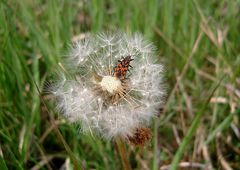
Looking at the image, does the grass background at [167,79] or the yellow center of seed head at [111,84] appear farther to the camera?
the grass background at [167,79]

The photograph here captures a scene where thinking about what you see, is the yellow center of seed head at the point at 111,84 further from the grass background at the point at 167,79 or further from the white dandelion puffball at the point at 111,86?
the grass background at the point at 167,79

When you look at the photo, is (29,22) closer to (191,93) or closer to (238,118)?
(191,93)

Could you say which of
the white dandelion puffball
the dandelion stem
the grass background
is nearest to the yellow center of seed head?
the white dandelion puffball

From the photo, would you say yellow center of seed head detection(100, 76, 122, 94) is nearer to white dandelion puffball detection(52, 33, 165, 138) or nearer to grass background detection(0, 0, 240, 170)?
white dandelion puffball detection(52, 33, 165, 138)

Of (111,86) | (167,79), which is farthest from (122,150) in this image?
(167,79)

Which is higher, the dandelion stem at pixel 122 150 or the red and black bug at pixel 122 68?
the red and black bug at pixel 122 68

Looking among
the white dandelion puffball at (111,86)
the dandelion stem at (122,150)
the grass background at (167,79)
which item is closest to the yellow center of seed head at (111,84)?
the white dandelion puffball at (111,86)

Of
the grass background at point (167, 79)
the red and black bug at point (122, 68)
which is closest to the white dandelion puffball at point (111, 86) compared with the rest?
the red and black bug at point (122, 68)

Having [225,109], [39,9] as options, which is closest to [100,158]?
[225,109]

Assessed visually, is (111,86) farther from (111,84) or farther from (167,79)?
(167,79)
